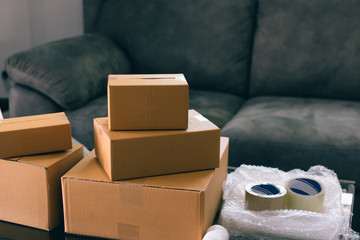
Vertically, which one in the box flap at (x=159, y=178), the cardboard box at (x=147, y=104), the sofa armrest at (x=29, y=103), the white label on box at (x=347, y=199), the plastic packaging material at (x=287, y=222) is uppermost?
the cardboard box at (x=147, y=104)

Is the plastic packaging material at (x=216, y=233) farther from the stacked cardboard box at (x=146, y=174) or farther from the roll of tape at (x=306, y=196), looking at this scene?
the roll of tape at (x=306, y=196)

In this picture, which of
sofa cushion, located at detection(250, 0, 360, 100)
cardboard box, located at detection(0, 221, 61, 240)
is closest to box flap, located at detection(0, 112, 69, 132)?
cardboard box, located at detection(0, 221, 61, 240)

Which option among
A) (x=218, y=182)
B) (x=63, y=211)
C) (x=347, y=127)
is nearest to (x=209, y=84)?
(x=347, y=127)

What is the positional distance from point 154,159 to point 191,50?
1185 millimetres

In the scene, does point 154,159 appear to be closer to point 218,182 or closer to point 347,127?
point 218,182

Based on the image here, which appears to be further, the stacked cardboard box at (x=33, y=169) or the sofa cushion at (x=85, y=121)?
the sofa cushion at (x=85, y=121)

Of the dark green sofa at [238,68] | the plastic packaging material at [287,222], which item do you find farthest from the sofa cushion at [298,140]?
the plastic packaging material at [287,222]

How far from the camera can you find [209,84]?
1966 mm

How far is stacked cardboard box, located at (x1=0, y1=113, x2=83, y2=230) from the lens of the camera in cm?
88

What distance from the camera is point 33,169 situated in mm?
866

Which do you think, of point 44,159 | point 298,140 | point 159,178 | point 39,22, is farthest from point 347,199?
point 39,22

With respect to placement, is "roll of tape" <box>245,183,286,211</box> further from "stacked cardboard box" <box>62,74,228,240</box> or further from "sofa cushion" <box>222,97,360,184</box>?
"sofa cushion" <box>222,97,360,184</box>

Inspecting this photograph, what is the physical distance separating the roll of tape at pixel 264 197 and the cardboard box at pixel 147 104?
0.69 feet

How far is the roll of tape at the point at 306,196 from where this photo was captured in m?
0.88
